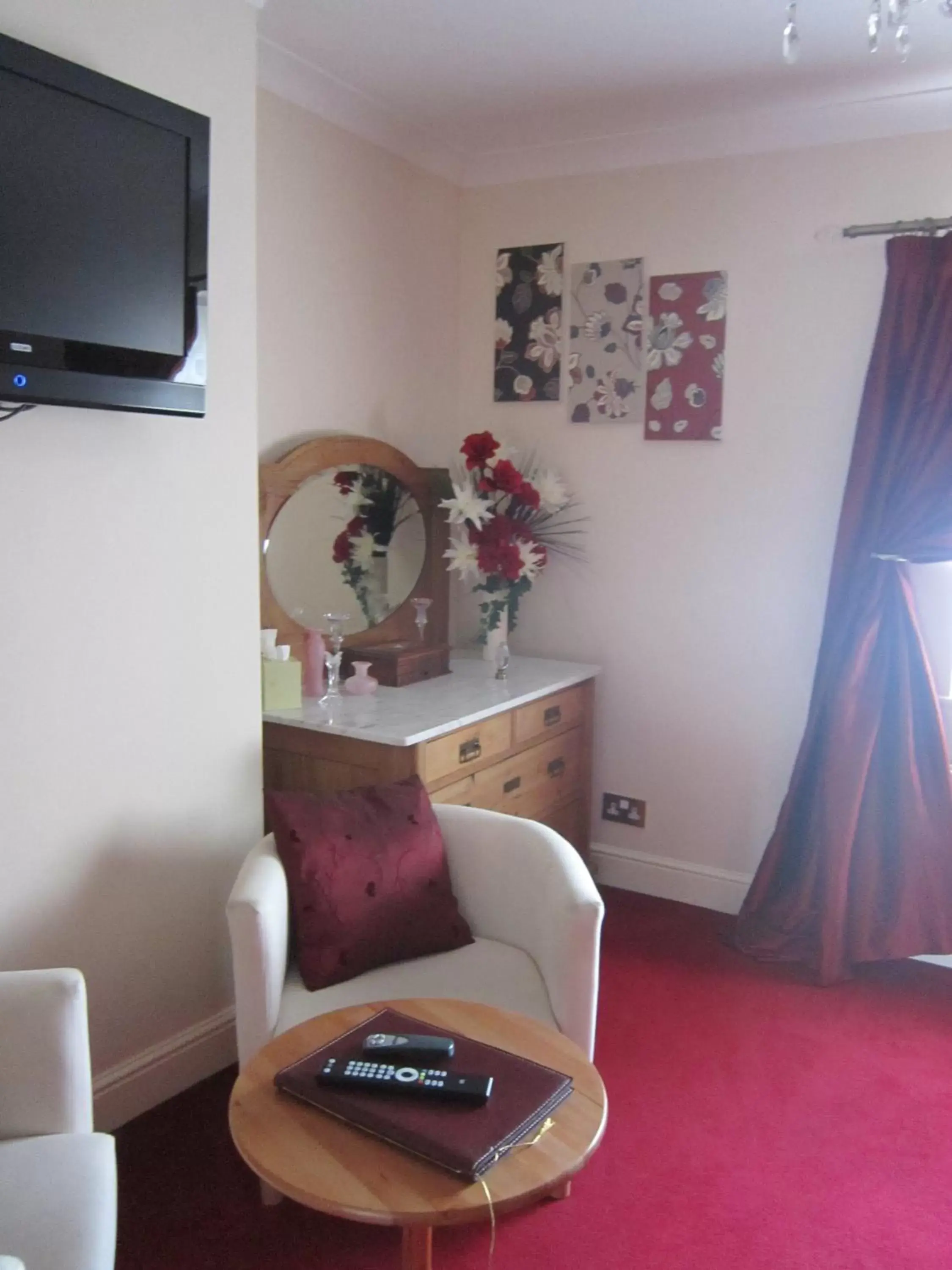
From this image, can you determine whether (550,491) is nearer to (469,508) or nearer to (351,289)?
(469,508)

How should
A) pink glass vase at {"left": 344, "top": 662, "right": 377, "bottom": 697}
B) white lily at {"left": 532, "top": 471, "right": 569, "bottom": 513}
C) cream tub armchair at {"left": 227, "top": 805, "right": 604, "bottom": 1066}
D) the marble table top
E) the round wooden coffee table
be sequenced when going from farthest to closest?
white lily at {"left": 532, "top": 471, "right": 569, "bottom": 513} → pink glass vase at {"left": 344, "top": 662, "right": 377, "bottom": 697} → the marble table top → cream tub armchair at {"left": 227, "top": 805, "right": 604, "bottom": 1066} → the round wooden coffee table

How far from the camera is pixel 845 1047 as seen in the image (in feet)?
8.71

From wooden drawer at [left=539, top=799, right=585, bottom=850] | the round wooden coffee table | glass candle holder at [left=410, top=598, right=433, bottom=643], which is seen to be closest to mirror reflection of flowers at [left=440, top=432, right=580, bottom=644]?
glass candle holder at [left=410, top=598, right=433, bottom=643]

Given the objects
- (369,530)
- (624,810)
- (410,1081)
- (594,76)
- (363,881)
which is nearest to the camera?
(410,1081)

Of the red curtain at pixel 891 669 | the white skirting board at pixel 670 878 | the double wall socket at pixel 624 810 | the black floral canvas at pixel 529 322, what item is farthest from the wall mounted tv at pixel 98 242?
the white skirting board at pixel 670 878

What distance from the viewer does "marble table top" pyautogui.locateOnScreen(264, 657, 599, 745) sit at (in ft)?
8.45

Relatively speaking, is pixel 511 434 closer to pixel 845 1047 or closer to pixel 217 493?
pixel 217 493

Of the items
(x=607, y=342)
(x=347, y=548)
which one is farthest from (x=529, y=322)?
(x=347, y=548)

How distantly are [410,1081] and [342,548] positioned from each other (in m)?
1.87

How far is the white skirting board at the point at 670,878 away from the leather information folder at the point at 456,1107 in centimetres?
190

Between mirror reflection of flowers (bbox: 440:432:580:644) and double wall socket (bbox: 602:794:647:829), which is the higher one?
mirror reflection of flowers (bbox: 440:432:580:644)

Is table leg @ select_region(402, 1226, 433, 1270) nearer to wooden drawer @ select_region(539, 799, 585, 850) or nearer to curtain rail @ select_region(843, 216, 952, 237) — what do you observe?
wooden drawer @ select_region(539, 799, 585, 850)

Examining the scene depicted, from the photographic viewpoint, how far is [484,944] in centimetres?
226

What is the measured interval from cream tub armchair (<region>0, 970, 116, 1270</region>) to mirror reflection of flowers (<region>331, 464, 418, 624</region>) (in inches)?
66.7
